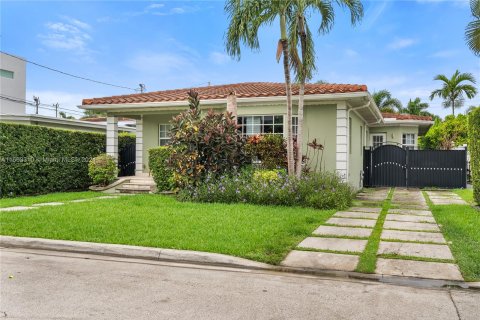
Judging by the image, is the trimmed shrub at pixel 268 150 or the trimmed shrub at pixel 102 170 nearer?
the trimmed shrub at pixel 268 150

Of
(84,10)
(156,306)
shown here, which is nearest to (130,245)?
(156,306)

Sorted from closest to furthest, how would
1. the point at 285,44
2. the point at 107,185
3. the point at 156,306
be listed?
the point at 156,306 → the point at 285,44 → the point at 107,185

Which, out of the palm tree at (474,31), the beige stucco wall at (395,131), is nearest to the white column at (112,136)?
the palm tree at (474,31)

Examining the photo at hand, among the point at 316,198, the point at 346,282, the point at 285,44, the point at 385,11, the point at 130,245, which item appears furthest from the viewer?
the point at 385,11

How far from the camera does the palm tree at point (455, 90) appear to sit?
29188 mm

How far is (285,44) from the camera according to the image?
34.4ft

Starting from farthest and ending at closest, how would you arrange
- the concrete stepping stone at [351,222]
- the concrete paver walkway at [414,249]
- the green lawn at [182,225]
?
the concrete stepping stone at [351,222]
the green lawn at [182,225]
the concrete paver walkway at [414,249]

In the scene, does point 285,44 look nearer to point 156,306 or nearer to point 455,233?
point 455,233

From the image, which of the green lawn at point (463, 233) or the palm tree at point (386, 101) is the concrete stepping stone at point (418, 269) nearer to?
the green lawn at point (463, 233)

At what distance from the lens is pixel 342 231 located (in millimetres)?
7039

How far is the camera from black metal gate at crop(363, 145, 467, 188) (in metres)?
16.9

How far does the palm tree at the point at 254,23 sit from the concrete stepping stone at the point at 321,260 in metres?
5.34

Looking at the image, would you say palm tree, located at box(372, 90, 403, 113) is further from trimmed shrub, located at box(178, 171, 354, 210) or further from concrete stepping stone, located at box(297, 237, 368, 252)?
concrete stepping stone, located at box(297, 237, 368, 252)

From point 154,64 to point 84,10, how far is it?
6.10 metres
